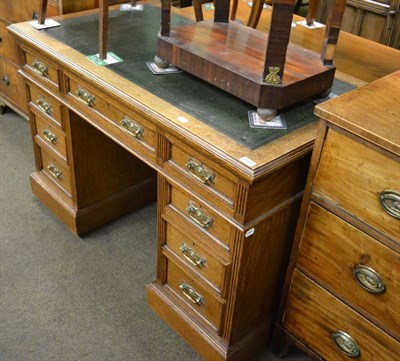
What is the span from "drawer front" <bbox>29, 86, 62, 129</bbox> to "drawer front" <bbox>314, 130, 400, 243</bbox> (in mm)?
1112

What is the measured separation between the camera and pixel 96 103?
167 centimetres

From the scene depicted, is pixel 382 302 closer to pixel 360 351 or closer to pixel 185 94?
pixel 360 351

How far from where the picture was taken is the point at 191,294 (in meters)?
1.64

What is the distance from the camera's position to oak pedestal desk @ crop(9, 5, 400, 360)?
129cm

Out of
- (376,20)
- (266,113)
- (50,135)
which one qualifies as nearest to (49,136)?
(50,135)

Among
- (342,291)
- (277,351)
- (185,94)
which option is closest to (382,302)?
(342,291)

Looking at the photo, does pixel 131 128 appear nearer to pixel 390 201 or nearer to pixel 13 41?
pixel 390 201

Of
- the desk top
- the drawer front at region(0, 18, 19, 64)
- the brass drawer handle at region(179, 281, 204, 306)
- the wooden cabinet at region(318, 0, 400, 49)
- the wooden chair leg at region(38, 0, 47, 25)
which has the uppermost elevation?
the wooden chair leg at region(38, 0, 47, 25)

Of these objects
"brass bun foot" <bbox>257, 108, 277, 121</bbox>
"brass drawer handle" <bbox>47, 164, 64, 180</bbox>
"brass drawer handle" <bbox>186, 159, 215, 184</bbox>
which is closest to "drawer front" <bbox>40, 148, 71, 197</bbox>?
"brass drawer handle" <bbox>47, 164, 64, 180</bbox>

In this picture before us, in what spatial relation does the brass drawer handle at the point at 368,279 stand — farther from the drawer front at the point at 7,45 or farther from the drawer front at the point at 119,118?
the drawer front at the point at 7,45

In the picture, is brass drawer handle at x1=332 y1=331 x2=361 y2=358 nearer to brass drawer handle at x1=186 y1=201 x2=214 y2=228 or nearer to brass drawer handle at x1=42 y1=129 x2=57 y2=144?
brass drawer handle at x1=186 y1=201 x2=214 y2=228

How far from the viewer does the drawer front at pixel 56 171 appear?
6.89 ft

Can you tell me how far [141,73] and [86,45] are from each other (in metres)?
0.32

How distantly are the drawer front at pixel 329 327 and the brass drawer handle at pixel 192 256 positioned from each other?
28cm
